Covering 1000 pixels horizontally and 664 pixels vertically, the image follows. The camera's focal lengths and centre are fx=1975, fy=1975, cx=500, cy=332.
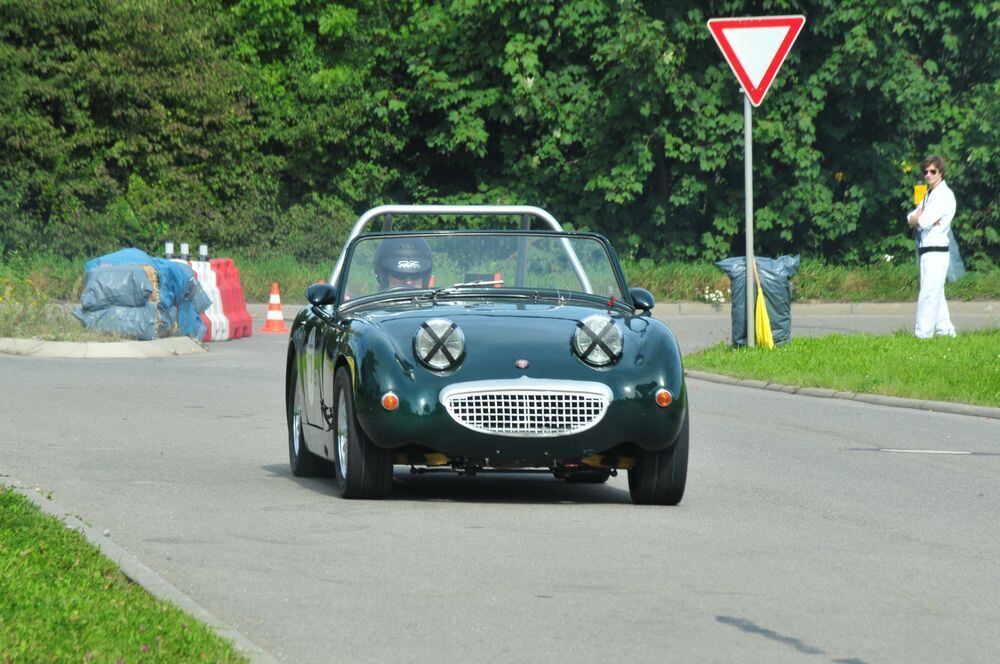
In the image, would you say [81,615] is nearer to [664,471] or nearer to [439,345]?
[439,345]

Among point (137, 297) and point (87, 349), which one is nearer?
point (87, 349)

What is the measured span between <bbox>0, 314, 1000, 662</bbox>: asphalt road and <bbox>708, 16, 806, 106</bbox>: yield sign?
560 cm

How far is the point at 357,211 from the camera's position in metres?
42.6

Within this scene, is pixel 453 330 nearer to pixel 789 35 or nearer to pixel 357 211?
pixel 789 35

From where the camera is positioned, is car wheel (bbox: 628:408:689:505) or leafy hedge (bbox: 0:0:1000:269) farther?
leafy hedge (bbox: 0:0:1000:269)

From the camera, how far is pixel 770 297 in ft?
66.8

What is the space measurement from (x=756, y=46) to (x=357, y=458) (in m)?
10.6

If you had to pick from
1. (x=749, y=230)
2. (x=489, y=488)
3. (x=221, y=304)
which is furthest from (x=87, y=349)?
(x=489, y=488)

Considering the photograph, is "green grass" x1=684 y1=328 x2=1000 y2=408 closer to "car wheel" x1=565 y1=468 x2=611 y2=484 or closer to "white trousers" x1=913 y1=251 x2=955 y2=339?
"white trousers" x1=913 y1=251 x2=955 y2=339

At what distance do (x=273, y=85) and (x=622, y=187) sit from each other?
9.87 meters

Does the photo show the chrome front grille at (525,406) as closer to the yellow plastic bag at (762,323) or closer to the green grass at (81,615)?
the green grass at (81,615)

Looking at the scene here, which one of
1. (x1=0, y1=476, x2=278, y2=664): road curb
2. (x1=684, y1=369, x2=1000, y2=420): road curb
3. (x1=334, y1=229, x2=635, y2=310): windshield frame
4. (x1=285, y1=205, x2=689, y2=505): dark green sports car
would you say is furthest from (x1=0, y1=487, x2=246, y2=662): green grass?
(x1=684, y1=369, x2=1000, y2=420): road curb

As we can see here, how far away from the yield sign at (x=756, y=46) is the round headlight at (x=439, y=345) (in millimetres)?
10129

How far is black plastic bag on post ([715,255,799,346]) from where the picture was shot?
796 inches
